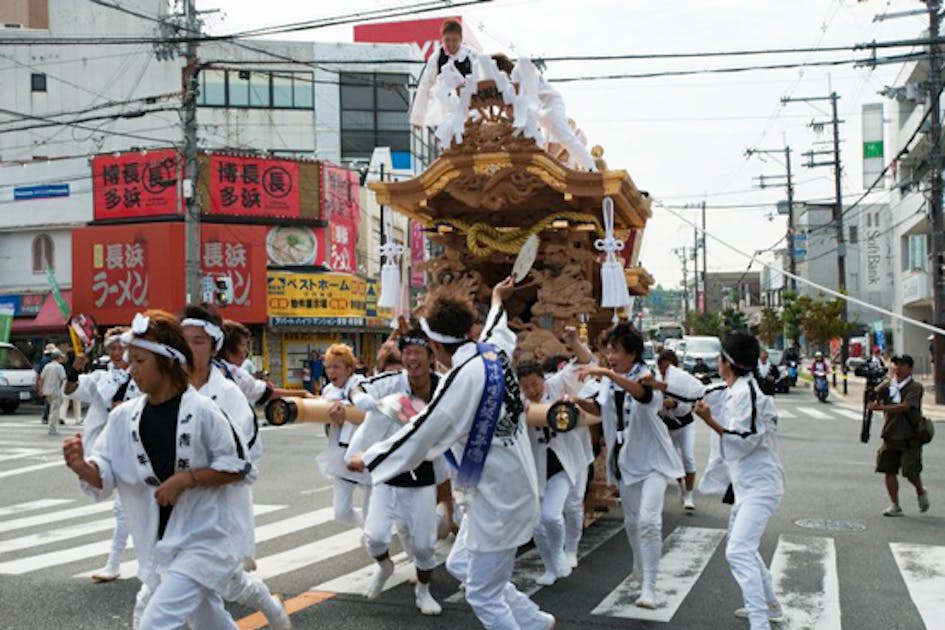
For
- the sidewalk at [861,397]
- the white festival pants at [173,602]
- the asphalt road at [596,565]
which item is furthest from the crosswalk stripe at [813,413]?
the white festival pants at [173,602]

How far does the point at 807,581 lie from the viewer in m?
7.28

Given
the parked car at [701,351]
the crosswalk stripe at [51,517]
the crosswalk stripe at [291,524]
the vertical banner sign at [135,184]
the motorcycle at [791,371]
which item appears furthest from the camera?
the parked car at [701,351]

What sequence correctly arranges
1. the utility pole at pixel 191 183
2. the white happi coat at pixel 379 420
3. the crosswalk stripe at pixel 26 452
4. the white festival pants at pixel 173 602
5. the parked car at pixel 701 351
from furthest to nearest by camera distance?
the parked car at pixel 701 351
the utility pole at pixel 191 183
the crosswalk stripe at pixel 26 452
the white happi coat at pixel 379 420
the white festival pants at pixel 173 602

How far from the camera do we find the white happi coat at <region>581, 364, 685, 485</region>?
6.77 meters

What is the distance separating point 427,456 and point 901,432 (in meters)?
7.45

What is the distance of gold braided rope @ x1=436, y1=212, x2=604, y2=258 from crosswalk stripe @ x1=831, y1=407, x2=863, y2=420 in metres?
15.3

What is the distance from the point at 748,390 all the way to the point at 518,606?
223cm

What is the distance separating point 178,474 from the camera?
4.16 m

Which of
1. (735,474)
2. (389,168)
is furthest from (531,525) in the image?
(389,168)

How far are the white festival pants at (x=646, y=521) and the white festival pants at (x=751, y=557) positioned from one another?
65 cm

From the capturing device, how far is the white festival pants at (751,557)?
18.3 ft

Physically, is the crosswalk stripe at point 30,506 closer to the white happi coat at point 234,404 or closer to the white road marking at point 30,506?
the white road marking at point 30,506

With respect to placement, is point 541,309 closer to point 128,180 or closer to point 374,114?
point 128,180

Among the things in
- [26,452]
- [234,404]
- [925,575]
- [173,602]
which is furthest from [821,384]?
[173,602]
